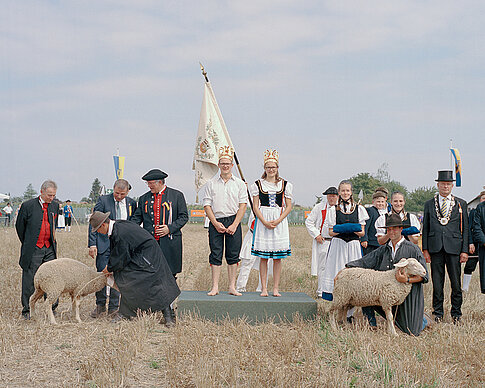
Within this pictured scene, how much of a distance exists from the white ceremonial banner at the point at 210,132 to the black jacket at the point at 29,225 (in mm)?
3101

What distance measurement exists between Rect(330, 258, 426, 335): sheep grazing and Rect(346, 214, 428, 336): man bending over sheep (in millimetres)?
111

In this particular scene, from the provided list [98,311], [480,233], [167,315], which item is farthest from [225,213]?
[480,233]

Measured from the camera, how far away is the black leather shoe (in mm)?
8024

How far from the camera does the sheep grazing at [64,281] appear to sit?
7.17m

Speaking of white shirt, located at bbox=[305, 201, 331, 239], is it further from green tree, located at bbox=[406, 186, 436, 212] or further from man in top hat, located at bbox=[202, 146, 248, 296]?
green tree, located at bbox=[406, 186, 436, 212]

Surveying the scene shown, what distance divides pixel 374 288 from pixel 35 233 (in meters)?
5.01

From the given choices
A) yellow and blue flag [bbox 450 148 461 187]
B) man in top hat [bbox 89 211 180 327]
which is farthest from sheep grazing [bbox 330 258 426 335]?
yellow and blue flag [bbox 450 148 461 187]

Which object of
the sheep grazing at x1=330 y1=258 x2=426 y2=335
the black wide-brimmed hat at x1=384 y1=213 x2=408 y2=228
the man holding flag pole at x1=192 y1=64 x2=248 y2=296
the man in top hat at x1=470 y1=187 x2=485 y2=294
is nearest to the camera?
the sheep grazing at x1=330 y1=258 x2=426 y2=335

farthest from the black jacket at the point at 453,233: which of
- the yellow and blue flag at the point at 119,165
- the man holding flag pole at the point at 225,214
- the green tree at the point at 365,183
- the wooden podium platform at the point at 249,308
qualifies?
the green tree at the point at 365,183

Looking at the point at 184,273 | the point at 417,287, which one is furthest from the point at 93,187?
the point at 417,287

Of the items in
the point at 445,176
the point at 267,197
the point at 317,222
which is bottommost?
the point at 317,222

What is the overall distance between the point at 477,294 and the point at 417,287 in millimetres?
4177

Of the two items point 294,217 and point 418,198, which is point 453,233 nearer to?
point 294,217

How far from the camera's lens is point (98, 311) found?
8.16 metres
